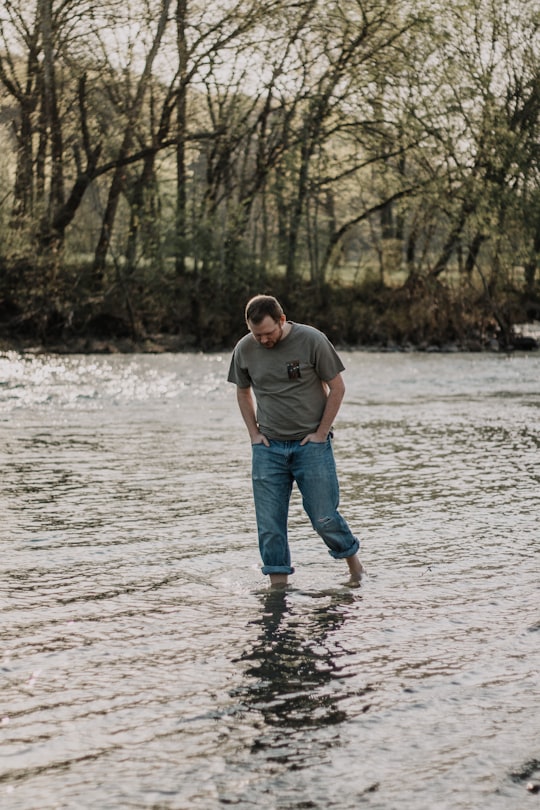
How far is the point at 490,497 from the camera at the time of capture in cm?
1102

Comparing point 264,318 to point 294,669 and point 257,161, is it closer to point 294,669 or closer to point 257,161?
point 294,669

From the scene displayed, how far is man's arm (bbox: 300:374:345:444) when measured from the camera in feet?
23.9

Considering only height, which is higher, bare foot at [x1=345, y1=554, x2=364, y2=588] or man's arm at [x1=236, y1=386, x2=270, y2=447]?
man's arm at [x1=236, y1=386, x2=270, y2=447]

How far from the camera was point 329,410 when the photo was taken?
7.33 m

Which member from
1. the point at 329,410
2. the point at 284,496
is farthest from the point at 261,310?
the point at 284,496

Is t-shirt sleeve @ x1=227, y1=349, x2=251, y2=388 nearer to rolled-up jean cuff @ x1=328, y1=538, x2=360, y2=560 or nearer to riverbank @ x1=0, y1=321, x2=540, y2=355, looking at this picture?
rolled-up jean cuff @ x1=328, y1=538, x2=360, y2=560

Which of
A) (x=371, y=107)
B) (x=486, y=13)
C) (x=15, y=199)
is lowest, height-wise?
(x=15, y=199)

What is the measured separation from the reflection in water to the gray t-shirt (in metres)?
1.03

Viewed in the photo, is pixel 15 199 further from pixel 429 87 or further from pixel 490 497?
pixel 490 497

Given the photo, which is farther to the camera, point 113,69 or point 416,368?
point 113,69

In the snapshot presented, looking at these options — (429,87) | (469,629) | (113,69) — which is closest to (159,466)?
(469,629)

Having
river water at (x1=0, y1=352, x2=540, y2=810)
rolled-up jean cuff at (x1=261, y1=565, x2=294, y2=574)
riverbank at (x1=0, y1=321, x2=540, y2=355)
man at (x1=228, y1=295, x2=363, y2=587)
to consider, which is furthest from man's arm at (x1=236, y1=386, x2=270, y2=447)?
riverbank at (x1=0, y1=321, x2=540, y2=355)

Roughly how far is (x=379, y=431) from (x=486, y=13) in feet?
93.6

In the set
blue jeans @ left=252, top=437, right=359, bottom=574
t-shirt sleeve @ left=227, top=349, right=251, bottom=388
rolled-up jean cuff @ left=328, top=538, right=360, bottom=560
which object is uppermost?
t-shirt sleeve @ left=227, top=349, right=251, bottom=388
